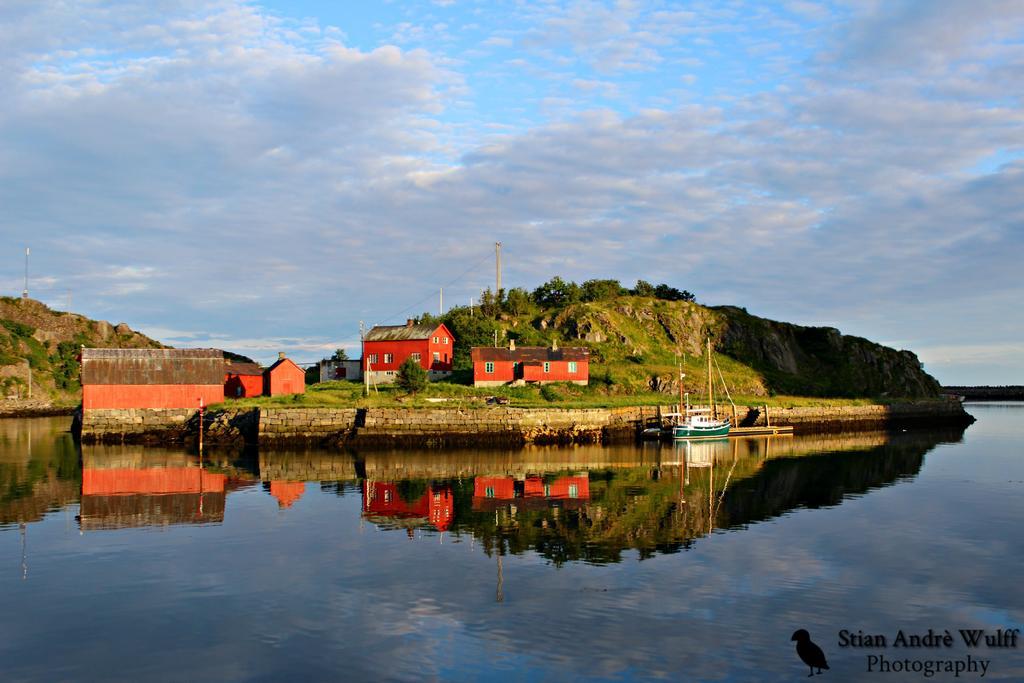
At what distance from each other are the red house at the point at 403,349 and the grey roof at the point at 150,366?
57.5ft

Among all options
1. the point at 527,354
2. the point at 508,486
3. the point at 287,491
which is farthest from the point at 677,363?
the point at 287,491

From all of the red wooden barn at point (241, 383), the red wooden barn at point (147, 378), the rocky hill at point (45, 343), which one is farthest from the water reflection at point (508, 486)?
the rocky hill at point (45, 343)

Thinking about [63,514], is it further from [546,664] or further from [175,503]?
[546,664]

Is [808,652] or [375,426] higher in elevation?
[375,426]

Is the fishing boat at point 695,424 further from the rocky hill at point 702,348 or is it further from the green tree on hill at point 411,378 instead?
the green tree on hill at point 411,378

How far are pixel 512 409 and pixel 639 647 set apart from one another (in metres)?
46.5

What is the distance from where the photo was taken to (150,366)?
64688 millimetres

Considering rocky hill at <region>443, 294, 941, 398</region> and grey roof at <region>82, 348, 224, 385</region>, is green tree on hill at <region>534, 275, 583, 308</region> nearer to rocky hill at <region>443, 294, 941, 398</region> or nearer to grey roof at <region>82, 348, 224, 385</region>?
rocky hill at <region>443, 294, 941, 398</region>

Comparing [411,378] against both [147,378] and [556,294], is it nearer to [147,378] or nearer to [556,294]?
[147,378]

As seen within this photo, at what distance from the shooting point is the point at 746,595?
1939 cm

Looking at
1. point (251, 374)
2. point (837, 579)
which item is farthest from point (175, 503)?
point (251, 374)

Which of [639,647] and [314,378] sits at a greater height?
[314,378]

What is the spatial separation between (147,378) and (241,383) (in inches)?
445

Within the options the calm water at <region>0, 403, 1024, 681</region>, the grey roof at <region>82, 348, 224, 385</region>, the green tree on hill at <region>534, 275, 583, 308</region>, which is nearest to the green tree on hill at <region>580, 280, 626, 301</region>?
the green tree on hill at <region>534, 275, 583, 308</region>
